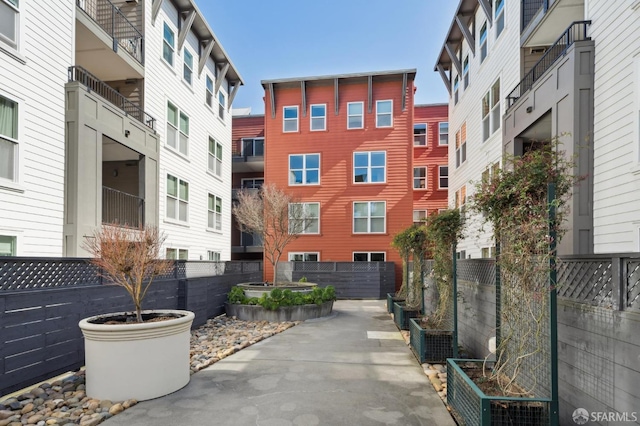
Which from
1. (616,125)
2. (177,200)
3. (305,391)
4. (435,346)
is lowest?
(305,391)

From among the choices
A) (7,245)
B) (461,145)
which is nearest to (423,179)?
(461,145)

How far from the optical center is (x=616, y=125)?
21.2ft

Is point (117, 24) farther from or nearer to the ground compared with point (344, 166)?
farther from the ground

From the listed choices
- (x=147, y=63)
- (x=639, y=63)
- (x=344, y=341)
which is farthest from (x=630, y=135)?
(x=147, y=63)

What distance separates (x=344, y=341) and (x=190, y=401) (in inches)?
153

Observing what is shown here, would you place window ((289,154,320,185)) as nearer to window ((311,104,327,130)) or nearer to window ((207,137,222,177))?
window ((311,104,327,130))

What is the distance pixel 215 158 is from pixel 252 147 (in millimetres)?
7055

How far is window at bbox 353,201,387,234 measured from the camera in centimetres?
1866

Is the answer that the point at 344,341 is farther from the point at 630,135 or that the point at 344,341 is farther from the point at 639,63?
the point at 639,63

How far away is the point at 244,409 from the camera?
411 cm

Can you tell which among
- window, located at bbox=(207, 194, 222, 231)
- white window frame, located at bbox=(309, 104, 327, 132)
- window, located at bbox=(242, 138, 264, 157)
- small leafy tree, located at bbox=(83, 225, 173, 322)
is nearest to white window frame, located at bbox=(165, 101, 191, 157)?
window, located at bbox=(207, 194, 222, 231)

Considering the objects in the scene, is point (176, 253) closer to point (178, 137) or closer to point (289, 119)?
point (178, 137)

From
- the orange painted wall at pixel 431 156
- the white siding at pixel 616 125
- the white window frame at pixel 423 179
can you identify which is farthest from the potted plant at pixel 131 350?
the white window frame at pixel 423 179

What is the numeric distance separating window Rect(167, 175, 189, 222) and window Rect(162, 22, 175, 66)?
393 centimetres
